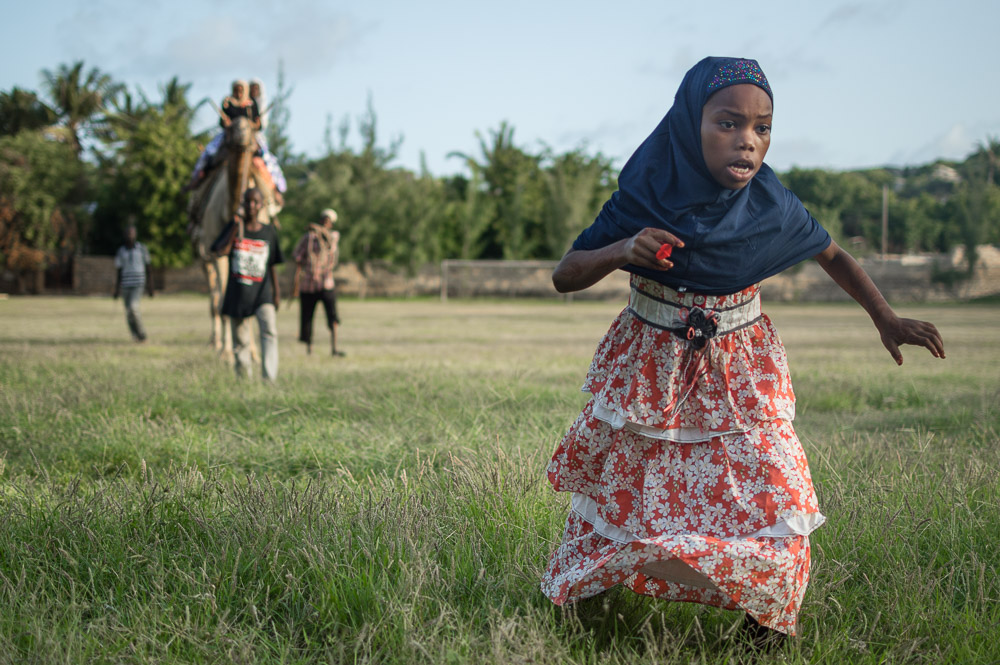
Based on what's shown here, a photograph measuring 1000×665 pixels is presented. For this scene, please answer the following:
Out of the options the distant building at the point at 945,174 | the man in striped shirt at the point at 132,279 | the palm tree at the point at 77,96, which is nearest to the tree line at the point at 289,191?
the palm tree at the point at 77,96

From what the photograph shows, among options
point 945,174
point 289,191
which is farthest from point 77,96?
point 945,174

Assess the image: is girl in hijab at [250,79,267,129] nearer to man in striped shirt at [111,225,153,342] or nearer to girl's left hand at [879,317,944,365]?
man in striped shirt at [111,225,153,342]

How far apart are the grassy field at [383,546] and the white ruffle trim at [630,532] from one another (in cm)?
25

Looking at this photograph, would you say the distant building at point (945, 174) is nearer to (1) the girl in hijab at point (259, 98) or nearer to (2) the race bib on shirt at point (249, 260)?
(1) the girl in hijab at point (259, 98)

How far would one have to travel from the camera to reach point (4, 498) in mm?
3506

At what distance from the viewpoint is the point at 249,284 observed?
7727 millimetres

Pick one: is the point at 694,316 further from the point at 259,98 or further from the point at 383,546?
the point at 259,98

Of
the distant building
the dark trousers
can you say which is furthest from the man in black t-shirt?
the distant building

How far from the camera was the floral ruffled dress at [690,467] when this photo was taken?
223cm

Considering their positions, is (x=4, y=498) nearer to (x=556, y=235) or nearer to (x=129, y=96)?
(x=556, y=235)

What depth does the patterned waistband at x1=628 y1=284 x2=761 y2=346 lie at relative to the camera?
2.47 meters

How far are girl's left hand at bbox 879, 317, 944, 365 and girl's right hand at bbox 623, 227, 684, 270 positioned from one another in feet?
2.90

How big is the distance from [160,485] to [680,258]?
241cm

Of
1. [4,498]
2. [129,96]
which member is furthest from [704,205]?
[129,96]
